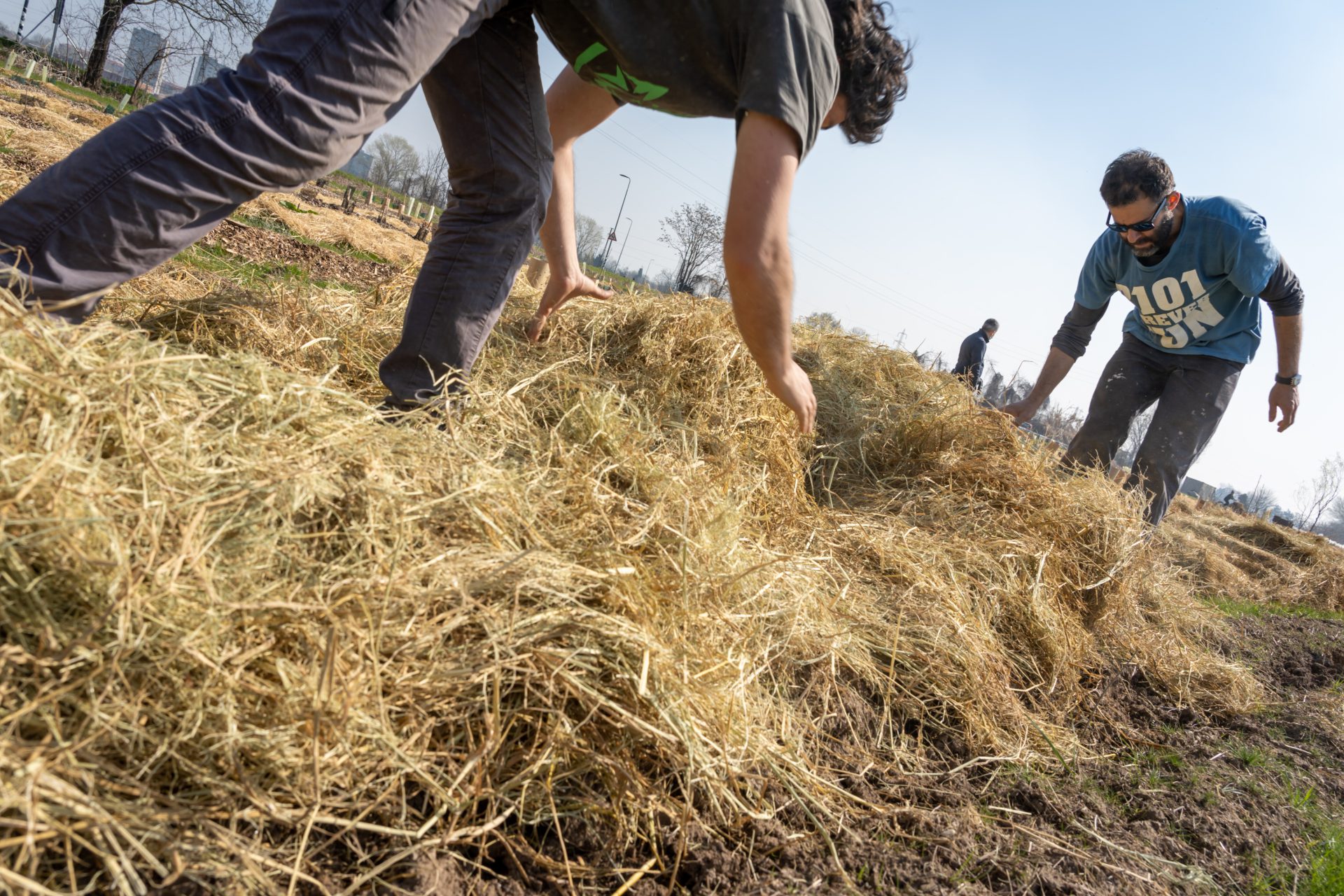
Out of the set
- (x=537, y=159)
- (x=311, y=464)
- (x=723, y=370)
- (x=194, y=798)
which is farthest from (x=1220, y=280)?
(x=194, y=798)

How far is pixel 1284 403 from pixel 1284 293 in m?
0.66

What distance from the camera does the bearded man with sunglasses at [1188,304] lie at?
3660mm

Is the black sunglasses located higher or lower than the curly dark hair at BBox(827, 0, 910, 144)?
higher

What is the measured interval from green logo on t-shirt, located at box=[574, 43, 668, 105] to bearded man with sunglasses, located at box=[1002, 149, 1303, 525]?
286 centimetres

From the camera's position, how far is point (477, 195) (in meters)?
2.05

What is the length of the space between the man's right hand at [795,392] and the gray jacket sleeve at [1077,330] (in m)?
3.28

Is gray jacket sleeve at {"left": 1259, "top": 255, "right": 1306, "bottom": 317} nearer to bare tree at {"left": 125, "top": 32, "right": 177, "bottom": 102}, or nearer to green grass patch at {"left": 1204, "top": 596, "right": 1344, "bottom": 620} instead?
green grass patch at {"left": 1204, "top": 596, "right": 1344, "bottom": 620}

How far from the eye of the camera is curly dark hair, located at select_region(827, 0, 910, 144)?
5.75 ft

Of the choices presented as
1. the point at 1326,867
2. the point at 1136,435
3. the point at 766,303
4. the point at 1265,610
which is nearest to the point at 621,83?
the point at 766,303

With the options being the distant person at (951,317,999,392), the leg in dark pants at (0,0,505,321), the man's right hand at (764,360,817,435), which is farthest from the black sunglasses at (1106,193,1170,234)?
the distant person at (951,317,999,392)

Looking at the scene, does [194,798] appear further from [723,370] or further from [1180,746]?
[1180,746]

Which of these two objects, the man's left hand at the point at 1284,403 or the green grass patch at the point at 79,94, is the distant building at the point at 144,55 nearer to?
the green grass patch at the point at 79,94

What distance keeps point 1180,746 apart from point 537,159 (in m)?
2.65

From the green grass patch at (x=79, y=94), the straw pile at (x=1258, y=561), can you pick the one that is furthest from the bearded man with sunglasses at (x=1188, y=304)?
the green grass patch at (x=79, y=94)
